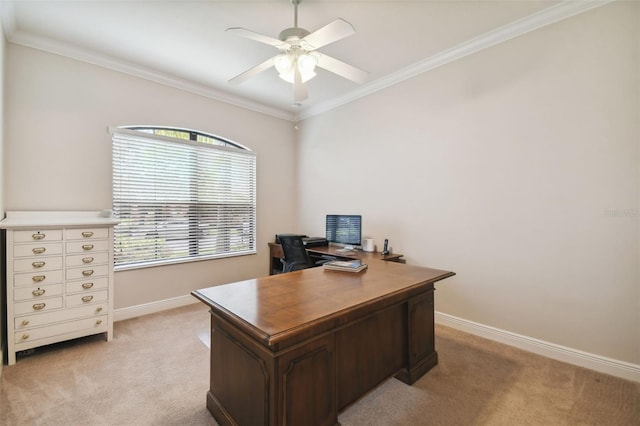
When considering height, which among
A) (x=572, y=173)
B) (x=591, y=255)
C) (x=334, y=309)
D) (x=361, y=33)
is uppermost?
(x=361, y=33)

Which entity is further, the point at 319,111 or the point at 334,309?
the point at 319,111

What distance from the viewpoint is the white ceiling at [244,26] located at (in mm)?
2225

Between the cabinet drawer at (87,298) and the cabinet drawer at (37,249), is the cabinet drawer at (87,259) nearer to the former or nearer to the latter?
the cabinet drawer at (37,249)

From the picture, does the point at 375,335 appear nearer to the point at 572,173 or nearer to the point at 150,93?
the point at 572,173

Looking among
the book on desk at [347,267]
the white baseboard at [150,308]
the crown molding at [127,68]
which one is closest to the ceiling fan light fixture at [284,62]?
the book on desk at [347,267]

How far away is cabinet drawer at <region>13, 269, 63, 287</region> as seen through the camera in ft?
7.17

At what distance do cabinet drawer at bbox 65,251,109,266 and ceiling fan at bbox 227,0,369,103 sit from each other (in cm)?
205

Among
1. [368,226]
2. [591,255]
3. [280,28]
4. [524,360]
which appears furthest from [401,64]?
[524,360]

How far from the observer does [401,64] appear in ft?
10.3

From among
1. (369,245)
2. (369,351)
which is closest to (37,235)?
(369,351)

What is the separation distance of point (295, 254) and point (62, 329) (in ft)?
7.19

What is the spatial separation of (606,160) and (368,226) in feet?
7.51

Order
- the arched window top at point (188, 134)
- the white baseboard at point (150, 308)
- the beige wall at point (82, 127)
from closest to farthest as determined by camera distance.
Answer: the beige wall at point (82, 127) → the white baseboard at point (150, 308) → the arched window top at point (188, 134)

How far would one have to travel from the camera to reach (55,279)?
2334 millimetres
